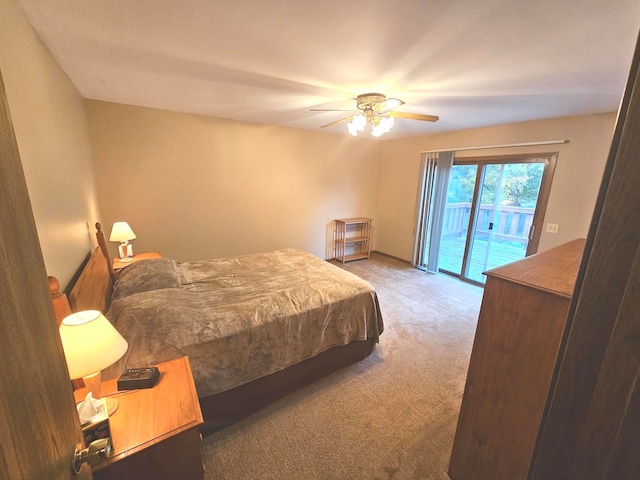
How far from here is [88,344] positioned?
0.97 meters

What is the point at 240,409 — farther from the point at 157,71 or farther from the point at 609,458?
the point at 157,71

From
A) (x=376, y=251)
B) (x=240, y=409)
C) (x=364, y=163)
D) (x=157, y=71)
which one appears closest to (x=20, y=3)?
(x=157, y=71)

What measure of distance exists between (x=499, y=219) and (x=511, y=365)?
3323 millimetres

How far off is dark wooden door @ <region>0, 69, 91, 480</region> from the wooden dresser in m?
1.51

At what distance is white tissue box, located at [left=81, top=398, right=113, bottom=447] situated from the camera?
95 cm

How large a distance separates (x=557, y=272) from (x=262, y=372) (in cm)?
183

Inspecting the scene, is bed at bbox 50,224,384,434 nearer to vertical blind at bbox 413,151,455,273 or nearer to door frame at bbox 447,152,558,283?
vertical blind at bbox 413,151,455,273

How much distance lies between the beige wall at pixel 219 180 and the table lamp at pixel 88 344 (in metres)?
2.63


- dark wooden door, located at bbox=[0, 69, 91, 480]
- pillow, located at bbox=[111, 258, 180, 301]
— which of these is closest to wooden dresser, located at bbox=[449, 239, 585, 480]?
dark wooden door, located at bbox=[0, 69, 91, 480]

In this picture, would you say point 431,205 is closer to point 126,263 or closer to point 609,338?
point 609,338

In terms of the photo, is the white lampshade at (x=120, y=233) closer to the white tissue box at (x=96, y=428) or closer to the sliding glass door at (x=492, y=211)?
the white tissue box at (x=96, y=428)

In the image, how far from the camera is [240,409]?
5.82 feet

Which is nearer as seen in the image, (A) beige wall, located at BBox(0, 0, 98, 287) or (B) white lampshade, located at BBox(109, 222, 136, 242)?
(A) beige wall, located at BBox(0, 0, 98, 287)

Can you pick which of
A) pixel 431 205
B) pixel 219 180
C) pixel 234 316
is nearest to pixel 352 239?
pixel 431 205
